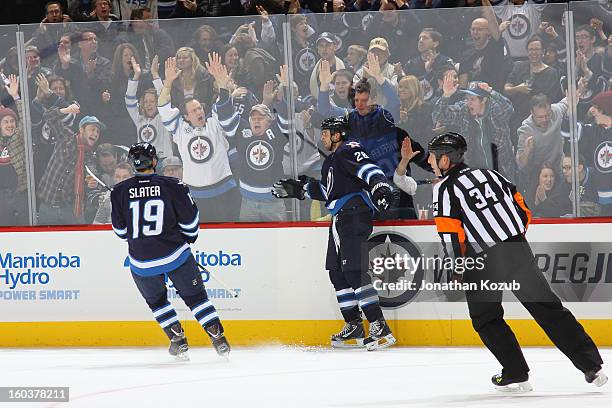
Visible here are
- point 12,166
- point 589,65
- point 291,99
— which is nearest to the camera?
point 589,65

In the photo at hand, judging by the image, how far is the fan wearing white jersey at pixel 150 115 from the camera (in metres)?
7.59

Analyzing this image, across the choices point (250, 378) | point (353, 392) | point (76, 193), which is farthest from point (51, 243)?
point (353, 392)

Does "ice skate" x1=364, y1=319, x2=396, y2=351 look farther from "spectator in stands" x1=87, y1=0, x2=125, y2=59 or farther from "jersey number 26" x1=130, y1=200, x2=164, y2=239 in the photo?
"spectator in stands" x1=87, y1=0, x2=125, y2=59

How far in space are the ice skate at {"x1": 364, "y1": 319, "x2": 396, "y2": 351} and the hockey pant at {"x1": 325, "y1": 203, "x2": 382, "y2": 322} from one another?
46mm

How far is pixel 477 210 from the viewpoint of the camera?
17.6 ft

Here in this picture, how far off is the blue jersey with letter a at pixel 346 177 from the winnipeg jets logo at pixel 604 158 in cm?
140

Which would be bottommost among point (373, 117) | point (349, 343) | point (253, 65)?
point (349, 343)

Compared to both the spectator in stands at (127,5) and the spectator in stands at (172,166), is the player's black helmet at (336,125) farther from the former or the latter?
the spectator in stands at (127,5)

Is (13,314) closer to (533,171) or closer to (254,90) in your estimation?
(254,90)

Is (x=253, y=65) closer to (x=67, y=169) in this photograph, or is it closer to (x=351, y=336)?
(x=67, y=169)

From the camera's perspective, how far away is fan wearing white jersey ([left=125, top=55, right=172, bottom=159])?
7586 millimetres

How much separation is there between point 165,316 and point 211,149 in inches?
51.0

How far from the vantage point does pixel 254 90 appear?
754cm

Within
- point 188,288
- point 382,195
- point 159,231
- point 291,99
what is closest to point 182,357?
point 188,288
